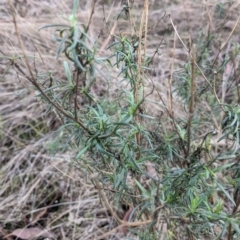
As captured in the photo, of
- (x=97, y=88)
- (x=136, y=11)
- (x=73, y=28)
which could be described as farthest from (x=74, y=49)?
(x=136, y=11)

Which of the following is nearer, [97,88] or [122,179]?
[122,179]

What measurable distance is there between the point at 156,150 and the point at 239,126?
0.25 meters

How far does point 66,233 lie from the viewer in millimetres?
1854

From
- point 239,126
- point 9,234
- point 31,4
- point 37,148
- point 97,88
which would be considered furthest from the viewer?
point 31,4

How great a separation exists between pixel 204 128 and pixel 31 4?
1.73 m

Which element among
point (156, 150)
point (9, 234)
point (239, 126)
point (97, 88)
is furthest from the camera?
point (97, 88)

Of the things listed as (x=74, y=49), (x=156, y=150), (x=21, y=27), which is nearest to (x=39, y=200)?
(x=156, y=150)

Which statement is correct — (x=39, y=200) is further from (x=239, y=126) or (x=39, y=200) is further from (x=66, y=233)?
(x=239, y=126)

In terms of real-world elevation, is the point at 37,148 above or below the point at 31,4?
below

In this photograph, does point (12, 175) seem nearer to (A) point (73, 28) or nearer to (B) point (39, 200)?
(B) point (39, 200)

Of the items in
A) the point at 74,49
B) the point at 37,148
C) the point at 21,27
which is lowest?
the point at 37,148

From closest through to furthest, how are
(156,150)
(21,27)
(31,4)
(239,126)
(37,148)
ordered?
(239,126), (156,150), (37,148), (21,27), (31,4)

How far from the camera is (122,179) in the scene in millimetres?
1035

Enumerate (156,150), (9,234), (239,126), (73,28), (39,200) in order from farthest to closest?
(39,200) < (9,234) < (156,150) < (239,126) < (73,28)
